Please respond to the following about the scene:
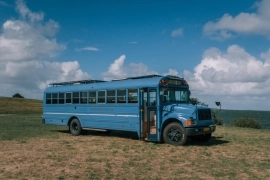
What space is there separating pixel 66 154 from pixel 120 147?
2.53 metres

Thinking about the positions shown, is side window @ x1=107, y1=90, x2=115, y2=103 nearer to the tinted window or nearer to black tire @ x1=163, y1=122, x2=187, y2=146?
the tinted window

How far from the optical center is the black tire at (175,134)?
12.2m

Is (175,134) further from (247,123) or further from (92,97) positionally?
(247,123)

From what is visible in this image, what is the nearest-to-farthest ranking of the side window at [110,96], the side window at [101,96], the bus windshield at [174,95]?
the bus windshield at [174,95], the side window at [110,96], the side window at [101,96]

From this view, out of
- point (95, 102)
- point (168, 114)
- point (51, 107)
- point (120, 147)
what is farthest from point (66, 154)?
point (51, 107)

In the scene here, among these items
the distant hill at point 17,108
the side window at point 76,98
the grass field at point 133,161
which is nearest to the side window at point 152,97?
the grass field at point 133,161

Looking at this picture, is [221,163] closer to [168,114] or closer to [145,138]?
[168,114]

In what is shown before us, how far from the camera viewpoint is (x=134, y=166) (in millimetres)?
8672

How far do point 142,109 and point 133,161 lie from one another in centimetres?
426

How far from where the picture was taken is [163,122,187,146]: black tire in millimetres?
12156

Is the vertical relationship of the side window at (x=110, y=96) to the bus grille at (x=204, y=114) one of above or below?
above

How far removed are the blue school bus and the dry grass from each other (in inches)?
30.8

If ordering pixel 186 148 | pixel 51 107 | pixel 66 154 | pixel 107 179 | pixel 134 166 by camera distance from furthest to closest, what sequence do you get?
pixel 51 107, pixel 186 148, pixel 66 154, pixel 134 166, pixel 107 179

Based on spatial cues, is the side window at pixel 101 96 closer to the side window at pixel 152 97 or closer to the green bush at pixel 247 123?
the side window at pixel 152 97
